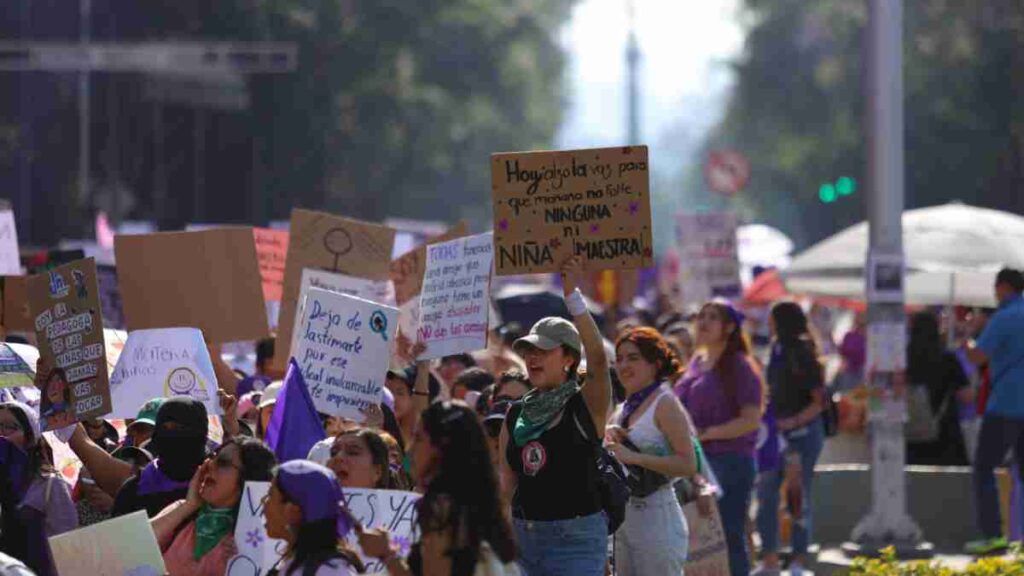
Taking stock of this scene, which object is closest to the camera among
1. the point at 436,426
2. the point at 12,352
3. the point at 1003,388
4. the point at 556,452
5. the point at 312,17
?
the point at 436,426

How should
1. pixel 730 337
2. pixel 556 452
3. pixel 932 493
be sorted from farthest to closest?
1. pixel 932 493
2. pixel 730 337
3. pixel 556 452

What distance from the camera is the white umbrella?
15.6 metres

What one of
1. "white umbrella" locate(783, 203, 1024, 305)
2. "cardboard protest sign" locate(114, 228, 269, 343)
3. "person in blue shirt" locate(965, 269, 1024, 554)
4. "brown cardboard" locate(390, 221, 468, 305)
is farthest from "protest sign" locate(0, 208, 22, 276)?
"white umbrella" locate(783, 203, 1024, 305)

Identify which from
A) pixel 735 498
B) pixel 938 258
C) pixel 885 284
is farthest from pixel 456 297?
pixel 938 258

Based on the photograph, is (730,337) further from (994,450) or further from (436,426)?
(436,426)

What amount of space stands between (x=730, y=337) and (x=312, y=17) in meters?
35.3

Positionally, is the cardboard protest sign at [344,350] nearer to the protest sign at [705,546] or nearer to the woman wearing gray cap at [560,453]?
the woman wearing gray cap at [560,453]

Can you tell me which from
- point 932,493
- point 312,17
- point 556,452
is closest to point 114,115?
point 312,17

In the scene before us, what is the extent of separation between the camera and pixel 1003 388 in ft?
41.6

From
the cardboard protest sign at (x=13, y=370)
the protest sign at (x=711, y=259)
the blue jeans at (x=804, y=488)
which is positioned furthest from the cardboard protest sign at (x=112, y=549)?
the protest sign at (x=711, y=259)

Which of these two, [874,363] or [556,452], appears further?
[874,363]

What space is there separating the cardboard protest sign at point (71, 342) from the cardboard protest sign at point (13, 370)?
0.89ft

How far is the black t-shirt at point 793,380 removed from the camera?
39.4 ft

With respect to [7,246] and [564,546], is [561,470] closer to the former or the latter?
[564,546]
